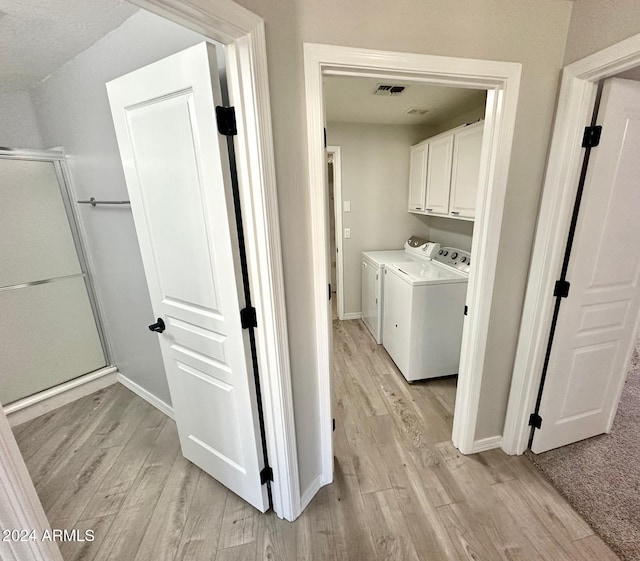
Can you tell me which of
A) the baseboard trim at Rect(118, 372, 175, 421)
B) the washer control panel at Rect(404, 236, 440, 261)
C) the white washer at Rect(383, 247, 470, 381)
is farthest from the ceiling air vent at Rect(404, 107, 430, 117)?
the baseboard trim at Rect(118, 372, 175, 421)

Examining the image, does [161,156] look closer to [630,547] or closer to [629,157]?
[629,157]

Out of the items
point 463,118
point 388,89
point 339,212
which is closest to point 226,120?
point 388,89

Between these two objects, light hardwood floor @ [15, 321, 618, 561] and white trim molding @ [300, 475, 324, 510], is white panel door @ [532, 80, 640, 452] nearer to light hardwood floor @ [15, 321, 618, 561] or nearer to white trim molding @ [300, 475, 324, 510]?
light hardwood floor @ [15, 321, 618, 561]

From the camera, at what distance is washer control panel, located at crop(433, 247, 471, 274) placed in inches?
99.5

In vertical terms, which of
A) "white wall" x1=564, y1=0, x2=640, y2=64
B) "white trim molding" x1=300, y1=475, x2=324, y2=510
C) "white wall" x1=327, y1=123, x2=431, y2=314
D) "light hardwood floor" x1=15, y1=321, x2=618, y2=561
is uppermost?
"white wall" x1=564, y1=0, x2=640, y2=64

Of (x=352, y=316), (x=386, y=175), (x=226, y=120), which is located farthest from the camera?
(x=352, y=316)

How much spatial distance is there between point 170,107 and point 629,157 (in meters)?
2.00

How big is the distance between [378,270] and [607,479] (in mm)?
2050

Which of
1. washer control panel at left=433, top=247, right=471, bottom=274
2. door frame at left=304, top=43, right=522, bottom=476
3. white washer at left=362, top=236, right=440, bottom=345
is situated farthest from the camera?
white washer at left=362, top=236, right=440, bottom=345

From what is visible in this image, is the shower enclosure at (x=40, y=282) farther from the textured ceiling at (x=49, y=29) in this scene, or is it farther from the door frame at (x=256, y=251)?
Result: the door frame at (x=256, y=251)

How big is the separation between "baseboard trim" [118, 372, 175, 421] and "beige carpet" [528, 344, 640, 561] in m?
2.42

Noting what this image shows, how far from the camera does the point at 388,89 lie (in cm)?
217

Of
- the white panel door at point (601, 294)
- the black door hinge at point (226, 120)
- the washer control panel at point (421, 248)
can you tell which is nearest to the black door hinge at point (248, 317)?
the black door hinge at point (226, 120)

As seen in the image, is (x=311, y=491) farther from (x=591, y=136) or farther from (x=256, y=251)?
(x=591, y=136)
